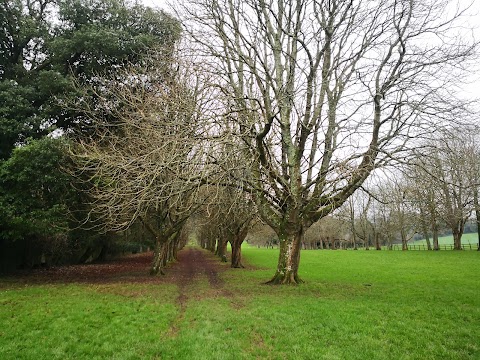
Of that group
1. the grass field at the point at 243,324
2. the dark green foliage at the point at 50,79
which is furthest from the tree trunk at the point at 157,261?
the grass field at the point at 243,324

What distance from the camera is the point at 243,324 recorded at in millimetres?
8445

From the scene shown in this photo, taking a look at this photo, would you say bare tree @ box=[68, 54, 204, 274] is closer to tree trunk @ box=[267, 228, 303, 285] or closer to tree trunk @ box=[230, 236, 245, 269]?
tree trunk @ box=[267, 228, 303, 285]

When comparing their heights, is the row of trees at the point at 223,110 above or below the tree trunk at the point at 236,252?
above

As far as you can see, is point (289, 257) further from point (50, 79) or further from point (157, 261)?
point (50, 79)

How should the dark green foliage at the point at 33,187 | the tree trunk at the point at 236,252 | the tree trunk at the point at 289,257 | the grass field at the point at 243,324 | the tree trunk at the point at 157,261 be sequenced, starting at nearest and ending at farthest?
1. the grass field at the point at 243,324
2. the dark green foliage at the point at 33,187
3. the tree trunk at the point at 289,257
4. the tree trunk at the point at 157,261
5. the tree trunk at the point at 236,252

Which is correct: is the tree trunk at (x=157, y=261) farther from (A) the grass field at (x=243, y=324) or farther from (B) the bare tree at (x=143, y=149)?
(A) the grass field at (x=243, y=324)

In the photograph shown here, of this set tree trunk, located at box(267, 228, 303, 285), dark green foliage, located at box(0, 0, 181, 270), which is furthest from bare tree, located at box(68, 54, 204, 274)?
tree trunk, located at box(267, 228, 303, 285)

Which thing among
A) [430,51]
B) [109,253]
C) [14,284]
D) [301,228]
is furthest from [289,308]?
[109,253]

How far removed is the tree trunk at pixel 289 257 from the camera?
14469mm

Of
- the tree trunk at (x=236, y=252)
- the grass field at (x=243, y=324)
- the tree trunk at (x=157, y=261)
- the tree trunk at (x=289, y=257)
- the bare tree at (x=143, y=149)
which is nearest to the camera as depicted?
the grass field at (x=243, y=324)

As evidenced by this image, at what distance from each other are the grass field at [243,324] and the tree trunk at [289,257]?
4.04ft

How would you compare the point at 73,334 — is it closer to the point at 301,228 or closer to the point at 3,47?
the point at 301,228

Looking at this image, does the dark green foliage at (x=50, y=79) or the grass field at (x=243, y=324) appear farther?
the dark green foliage at (x=50, y=79)

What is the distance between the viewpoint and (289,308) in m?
9.95
